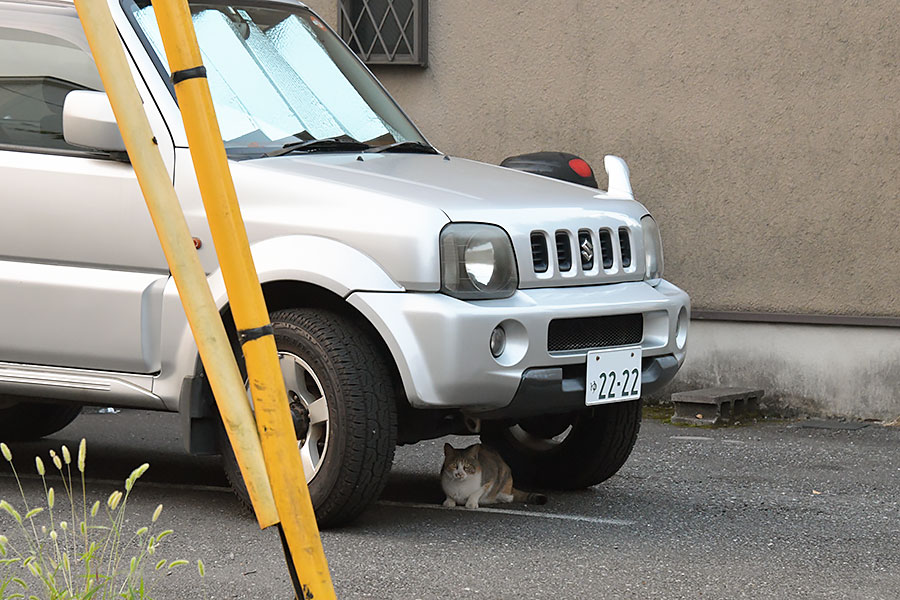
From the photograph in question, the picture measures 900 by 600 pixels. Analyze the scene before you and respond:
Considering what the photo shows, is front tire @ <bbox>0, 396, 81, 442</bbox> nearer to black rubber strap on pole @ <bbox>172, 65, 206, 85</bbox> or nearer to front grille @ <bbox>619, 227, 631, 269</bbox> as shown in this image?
front grille @ <bbox>619, 227, 631, 269</bbox>

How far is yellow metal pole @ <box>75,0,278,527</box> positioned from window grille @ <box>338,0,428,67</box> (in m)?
6.88

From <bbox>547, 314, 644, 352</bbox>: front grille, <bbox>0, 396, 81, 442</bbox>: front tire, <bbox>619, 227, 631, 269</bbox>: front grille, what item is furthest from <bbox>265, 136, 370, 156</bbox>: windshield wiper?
<bbox>0, 396, 81, 442</bbox>: front tire

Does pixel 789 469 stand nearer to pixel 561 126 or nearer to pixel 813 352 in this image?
pixel 813 352

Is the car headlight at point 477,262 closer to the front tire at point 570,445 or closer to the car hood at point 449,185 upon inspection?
the car hood at point 449,185

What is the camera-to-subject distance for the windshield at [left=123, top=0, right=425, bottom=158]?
5.13m

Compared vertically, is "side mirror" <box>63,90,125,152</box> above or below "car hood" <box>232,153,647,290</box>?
above

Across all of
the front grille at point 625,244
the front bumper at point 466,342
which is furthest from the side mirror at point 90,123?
the front grille at point 625,244

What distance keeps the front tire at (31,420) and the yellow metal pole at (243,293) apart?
4880 mm

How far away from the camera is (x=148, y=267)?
4.87 m

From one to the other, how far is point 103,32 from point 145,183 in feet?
0.84

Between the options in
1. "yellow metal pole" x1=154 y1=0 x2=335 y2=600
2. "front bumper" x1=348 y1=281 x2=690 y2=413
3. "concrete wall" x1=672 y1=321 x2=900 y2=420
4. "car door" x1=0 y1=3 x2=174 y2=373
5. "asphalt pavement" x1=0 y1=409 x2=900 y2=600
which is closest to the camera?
"yellow metal pole" x1=154 y1=0 x2=335 y2=600

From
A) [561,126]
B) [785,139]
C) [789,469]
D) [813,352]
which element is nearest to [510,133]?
[561,126]

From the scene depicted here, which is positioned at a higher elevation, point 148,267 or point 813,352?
point 148,267

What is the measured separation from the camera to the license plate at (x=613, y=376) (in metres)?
4.75
